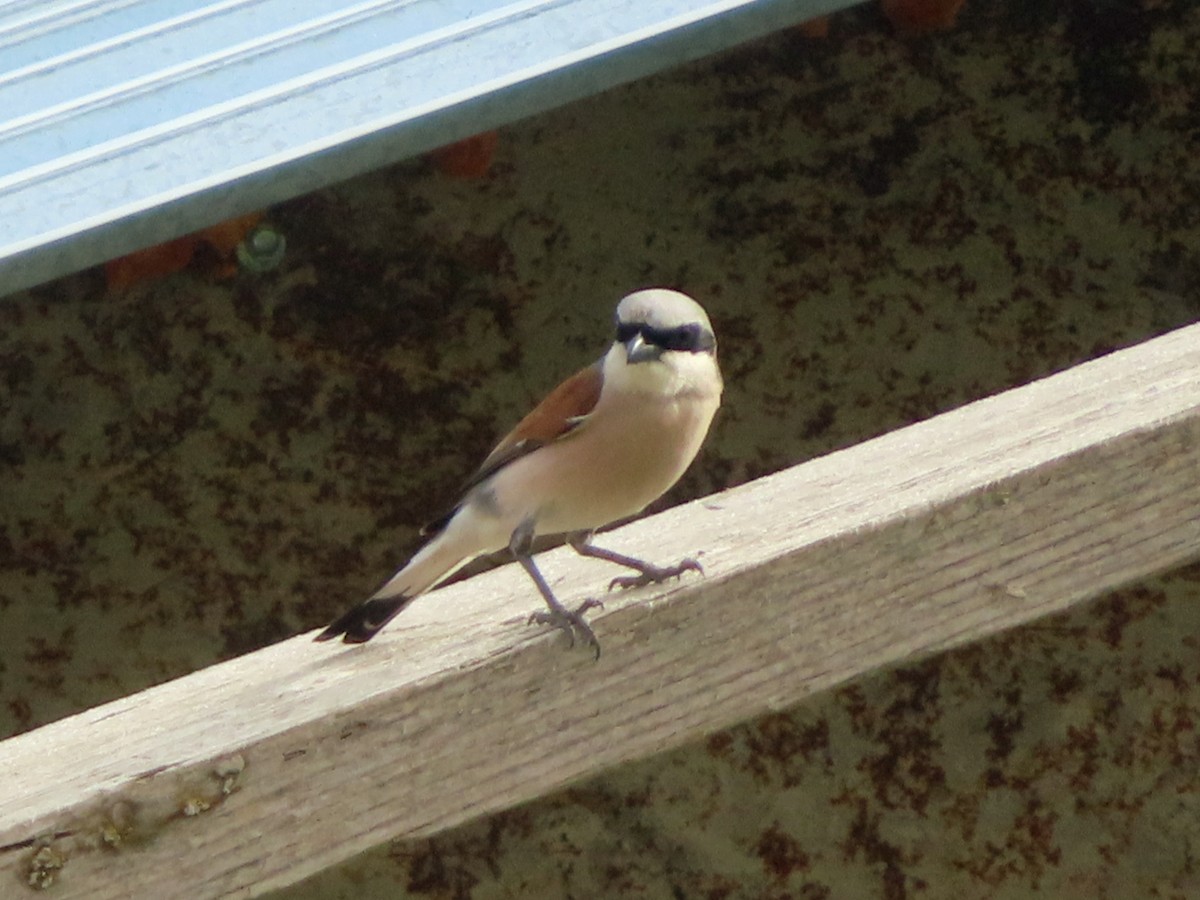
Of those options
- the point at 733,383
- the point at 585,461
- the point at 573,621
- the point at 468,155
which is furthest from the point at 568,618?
the point at 733,383

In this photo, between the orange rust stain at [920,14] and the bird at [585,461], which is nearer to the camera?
the bird at [585,461]

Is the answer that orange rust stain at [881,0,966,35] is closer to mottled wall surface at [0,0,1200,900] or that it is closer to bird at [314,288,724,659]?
mottled wall surface at [0,0,1200,900]

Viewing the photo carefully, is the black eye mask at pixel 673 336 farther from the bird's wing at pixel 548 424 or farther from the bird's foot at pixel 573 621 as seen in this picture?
the bird's foot at pixel 573 621

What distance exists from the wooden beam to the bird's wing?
2.16 ft

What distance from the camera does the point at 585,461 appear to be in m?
1.82

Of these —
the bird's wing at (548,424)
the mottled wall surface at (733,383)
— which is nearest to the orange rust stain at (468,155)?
the mottled wall surface at (733,383)

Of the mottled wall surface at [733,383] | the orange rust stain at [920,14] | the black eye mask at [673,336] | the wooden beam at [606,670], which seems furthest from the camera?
the orange rust stain at [920,14]

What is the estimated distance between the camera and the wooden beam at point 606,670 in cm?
100

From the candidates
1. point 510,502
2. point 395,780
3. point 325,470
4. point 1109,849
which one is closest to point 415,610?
point 395,780

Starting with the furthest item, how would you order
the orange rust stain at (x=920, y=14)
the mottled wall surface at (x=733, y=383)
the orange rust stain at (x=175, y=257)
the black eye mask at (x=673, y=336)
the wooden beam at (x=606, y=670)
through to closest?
the orange rust stain at (x=920, y=14), the mottled wall surface at (x=733, y=383), the orange rust stain at (x=175, y=257), the black eye mask at (x=673, y=336), the wooden beam at (x=606, y=670)

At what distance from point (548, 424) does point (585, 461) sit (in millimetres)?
111

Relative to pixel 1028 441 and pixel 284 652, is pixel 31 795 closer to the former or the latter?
pixel 284 652

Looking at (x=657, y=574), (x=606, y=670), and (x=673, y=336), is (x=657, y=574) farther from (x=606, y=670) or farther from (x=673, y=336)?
(x=673, y=336)

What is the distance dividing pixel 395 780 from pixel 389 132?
1074 millimetres
